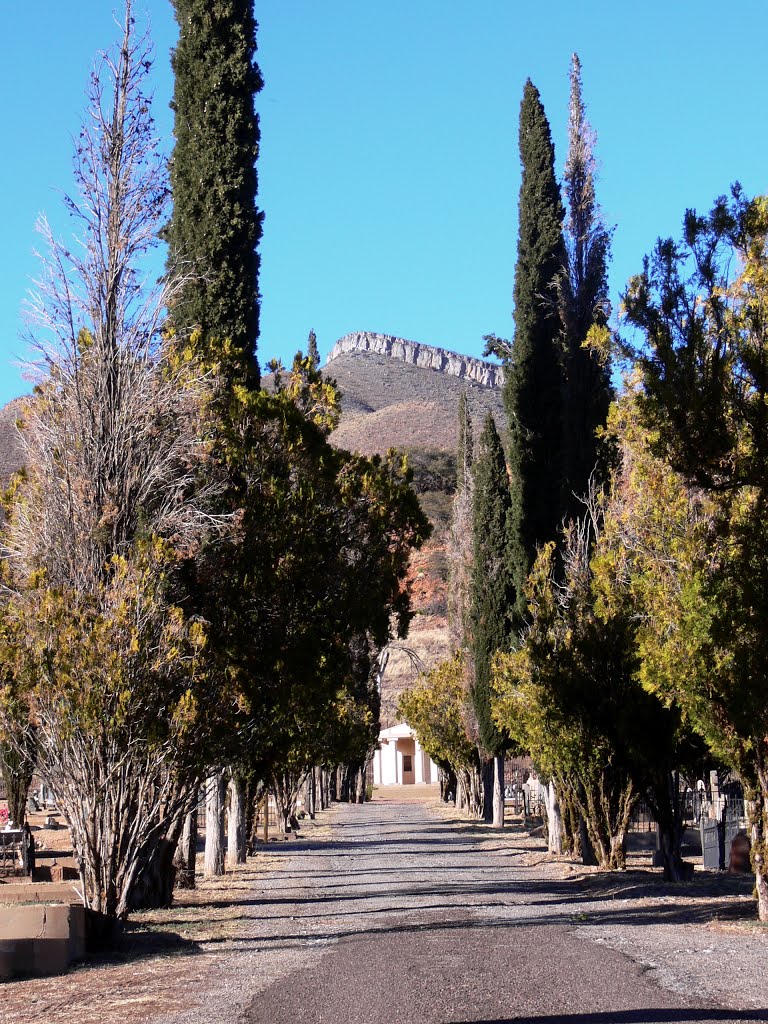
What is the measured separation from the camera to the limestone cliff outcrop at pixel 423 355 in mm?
169500

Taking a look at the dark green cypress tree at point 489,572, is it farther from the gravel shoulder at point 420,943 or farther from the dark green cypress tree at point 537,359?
the gravel shoulder at point 420,943

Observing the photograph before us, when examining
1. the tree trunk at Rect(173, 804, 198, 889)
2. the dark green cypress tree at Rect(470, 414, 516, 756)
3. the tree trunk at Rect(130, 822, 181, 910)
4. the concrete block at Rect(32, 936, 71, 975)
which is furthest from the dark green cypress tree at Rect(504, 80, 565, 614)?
the concrete block at Rect(32, 936, 71, 975)

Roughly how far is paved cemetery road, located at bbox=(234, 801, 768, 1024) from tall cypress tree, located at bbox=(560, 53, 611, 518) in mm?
7890

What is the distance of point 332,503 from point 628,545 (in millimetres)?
3845

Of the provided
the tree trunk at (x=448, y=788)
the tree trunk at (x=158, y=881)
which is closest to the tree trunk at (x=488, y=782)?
the tree trunk at (x=448, y=788)

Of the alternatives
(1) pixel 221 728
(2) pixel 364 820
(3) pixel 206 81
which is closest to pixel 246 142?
(3) pixel 206 81

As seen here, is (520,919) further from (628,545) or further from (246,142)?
(246,142)

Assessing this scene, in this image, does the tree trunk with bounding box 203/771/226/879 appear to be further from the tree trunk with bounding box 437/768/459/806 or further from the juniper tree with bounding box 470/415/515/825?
the tree trunk with bounding box 437/768/459/806

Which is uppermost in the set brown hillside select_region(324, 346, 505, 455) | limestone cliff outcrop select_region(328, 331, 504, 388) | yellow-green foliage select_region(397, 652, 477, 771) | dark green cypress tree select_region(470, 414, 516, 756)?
limestone cliff outcrop select_region(328, 331, 504, 388)

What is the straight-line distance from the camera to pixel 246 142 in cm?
1780

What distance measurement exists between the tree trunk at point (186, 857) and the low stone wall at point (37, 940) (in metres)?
8.63

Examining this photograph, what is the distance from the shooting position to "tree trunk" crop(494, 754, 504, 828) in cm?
3788

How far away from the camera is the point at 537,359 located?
2733 centimetres

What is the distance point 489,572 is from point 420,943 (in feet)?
82.1
